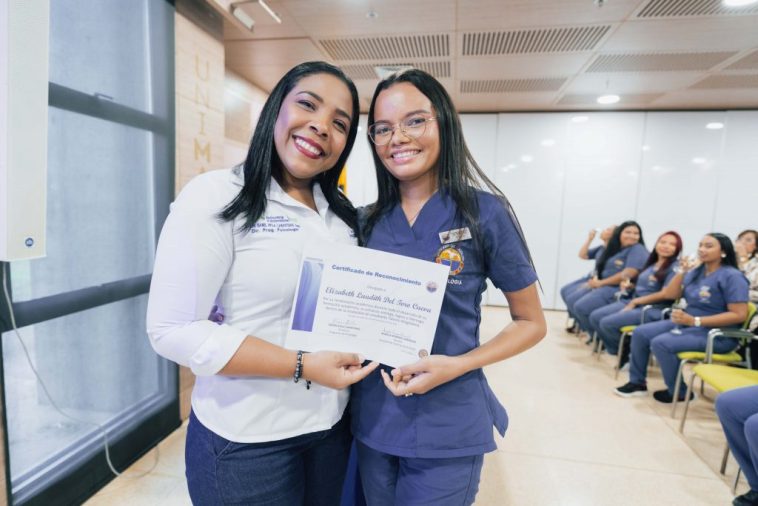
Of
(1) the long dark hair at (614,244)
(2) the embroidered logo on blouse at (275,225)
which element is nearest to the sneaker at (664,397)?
(1) the long dark hair at (614,244)

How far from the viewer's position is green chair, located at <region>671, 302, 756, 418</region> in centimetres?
286

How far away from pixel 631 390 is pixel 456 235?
10.7ft

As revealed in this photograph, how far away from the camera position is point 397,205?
3.85 ft

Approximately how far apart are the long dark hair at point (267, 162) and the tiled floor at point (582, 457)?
1816mm

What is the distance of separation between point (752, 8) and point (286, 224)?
3.89 metres

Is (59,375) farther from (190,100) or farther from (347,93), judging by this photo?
(347,93)

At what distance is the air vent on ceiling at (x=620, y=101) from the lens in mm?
5181

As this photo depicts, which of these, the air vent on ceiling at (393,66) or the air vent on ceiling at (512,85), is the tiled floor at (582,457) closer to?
the air vent on ceiling at (393,66)

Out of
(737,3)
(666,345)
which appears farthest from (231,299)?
(737,3)

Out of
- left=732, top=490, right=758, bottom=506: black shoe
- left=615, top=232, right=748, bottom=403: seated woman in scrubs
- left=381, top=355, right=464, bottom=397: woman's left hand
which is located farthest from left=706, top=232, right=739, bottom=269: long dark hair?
left=381, top=355, right=464, bottom=397: woman's left hand

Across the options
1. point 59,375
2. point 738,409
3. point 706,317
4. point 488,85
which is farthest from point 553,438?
point 488,85

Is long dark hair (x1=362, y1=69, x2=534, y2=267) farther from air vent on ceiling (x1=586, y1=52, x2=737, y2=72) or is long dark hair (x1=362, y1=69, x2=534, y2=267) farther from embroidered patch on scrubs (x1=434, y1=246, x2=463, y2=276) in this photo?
air vent on ceiling (x1=586, y1=52, x2=737, y2=72)

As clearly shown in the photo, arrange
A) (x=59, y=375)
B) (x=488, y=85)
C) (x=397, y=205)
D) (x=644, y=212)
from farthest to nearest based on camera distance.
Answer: (x=644, y=212)
(x=488, y=85)
(x=59, y=375)
(x=397, y=205)

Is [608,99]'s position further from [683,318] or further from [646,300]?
[683,318]
